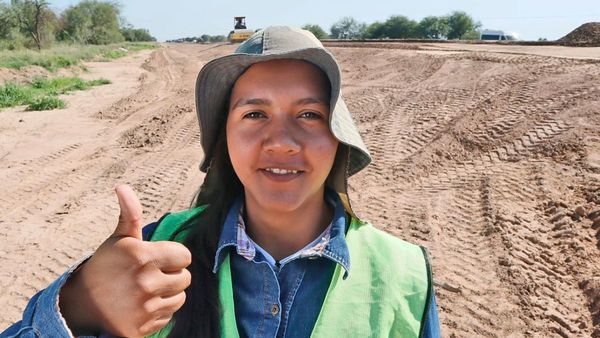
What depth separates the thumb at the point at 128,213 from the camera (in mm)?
949

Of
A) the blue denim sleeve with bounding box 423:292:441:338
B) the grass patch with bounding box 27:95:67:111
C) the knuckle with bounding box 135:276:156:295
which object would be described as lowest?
the grass patch with bounding box 27:95:67:111

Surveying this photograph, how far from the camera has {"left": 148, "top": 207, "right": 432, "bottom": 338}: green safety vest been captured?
1.22 m

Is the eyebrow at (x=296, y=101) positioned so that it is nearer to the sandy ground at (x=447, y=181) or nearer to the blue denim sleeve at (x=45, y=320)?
the blue denim sleeve at (x=45, y=320)

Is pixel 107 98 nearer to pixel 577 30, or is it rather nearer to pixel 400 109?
pixel 400 109

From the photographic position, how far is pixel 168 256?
0.98 metres

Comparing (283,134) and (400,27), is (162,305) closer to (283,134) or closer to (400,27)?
(283,134)

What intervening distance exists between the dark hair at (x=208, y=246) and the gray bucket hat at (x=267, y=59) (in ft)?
0.21

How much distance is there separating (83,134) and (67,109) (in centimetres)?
255

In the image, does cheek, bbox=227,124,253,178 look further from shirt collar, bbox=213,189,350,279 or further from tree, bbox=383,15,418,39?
tree, bbox=383,15,418,39

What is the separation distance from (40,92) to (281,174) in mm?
13503

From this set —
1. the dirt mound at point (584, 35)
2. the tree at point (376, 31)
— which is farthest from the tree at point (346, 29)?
the dirt mound at point (584, 35)

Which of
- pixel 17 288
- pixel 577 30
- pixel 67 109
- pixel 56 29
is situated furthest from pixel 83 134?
pixel 56 29

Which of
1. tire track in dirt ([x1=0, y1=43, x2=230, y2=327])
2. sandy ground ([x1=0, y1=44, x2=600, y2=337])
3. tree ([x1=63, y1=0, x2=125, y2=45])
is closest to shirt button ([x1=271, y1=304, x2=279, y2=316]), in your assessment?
sandy ground ([x1=0, y1=44, x2=600, y2=337])

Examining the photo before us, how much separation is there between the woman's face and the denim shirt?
136 mm
